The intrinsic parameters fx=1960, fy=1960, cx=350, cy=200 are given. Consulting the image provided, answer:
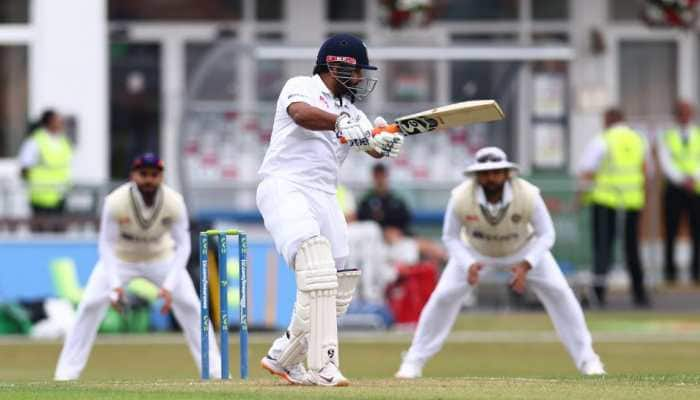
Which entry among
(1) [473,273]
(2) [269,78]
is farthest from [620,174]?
(1) [473,273]

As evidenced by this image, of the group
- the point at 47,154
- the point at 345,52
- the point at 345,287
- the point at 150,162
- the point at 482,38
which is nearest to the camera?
the point at 345,52

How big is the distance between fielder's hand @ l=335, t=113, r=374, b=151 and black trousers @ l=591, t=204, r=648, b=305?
10.3 m

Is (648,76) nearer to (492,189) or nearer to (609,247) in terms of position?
(609,247)

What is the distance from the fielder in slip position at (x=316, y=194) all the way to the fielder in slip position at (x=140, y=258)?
2792 millimetres

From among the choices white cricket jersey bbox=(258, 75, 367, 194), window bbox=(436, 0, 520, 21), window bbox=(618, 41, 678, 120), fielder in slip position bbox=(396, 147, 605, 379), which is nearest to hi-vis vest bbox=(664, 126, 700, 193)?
window bbox=(618, 41, 678, 120)

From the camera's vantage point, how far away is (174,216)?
45.5ft

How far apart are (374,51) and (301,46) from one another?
824 millimetres

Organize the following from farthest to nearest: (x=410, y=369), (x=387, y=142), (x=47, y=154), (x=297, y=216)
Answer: (x=47, y=154) < (x=410, y=369) < (x=297, y=216) < (x=387, y=142)

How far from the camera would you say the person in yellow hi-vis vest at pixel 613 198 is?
20.0m

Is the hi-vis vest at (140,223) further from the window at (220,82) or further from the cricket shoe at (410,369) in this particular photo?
the window at (220,82)

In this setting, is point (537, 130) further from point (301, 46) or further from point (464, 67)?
point (301, 46)

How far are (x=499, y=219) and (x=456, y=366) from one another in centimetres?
249

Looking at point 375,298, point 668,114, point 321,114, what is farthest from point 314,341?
point 668,114

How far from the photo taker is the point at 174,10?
24109 millimetres
